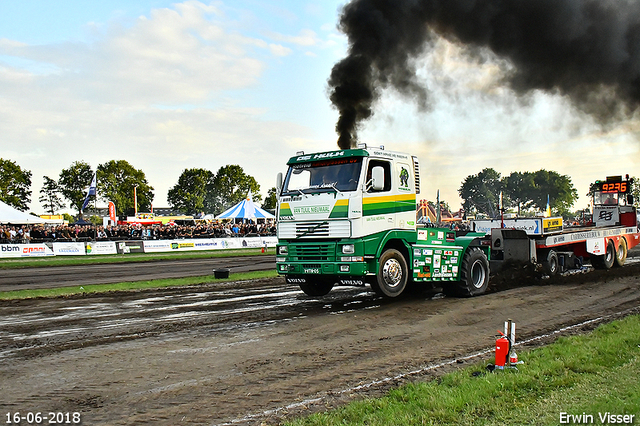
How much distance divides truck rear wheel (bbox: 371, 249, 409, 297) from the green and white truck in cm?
2

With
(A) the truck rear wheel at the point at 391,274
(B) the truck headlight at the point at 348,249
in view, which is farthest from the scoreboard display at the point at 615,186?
(B) the truck headlight at the point at 348,249

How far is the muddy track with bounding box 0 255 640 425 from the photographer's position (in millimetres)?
5418

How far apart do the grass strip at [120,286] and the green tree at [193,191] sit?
81.6 m

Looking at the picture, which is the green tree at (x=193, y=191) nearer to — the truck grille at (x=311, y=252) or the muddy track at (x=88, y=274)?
the muddy track at (x=88, y=274)

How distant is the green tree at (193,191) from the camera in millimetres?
99188

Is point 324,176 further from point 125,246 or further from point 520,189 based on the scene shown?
point 520,189

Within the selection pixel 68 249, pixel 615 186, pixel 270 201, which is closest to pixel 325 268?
pixel 615 186

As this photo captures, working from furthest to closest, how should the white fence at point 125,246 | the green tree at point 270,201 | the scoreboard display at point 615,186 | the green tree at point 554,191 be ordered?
1. the green tree at point 554,191
2. the green tree at point 270,201
3. the white fence at point 125,246
4. the scoreboard display at point 615,186

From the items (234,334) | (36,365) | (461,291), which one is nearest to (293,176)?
(234,334)

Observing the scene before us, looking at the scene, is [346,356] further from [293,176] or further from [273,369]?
[293,176]

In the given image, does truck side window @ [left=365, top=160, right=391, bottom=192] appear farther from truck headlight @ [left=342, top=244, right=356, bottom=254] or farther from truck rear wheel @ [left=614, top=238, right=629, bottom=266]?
truck rear wheel @ [left=614, top=238, right=629, bottom=266]

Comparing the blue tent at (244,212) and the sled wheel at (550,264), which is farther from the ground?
the blue tent at (244,212)

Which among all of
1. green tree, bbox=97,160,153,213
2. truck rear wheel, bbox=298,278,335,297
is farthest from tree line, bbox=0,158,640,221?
truck rear wheel, bbox=298,278,335,297

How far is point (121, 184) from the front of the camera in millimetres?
91625
